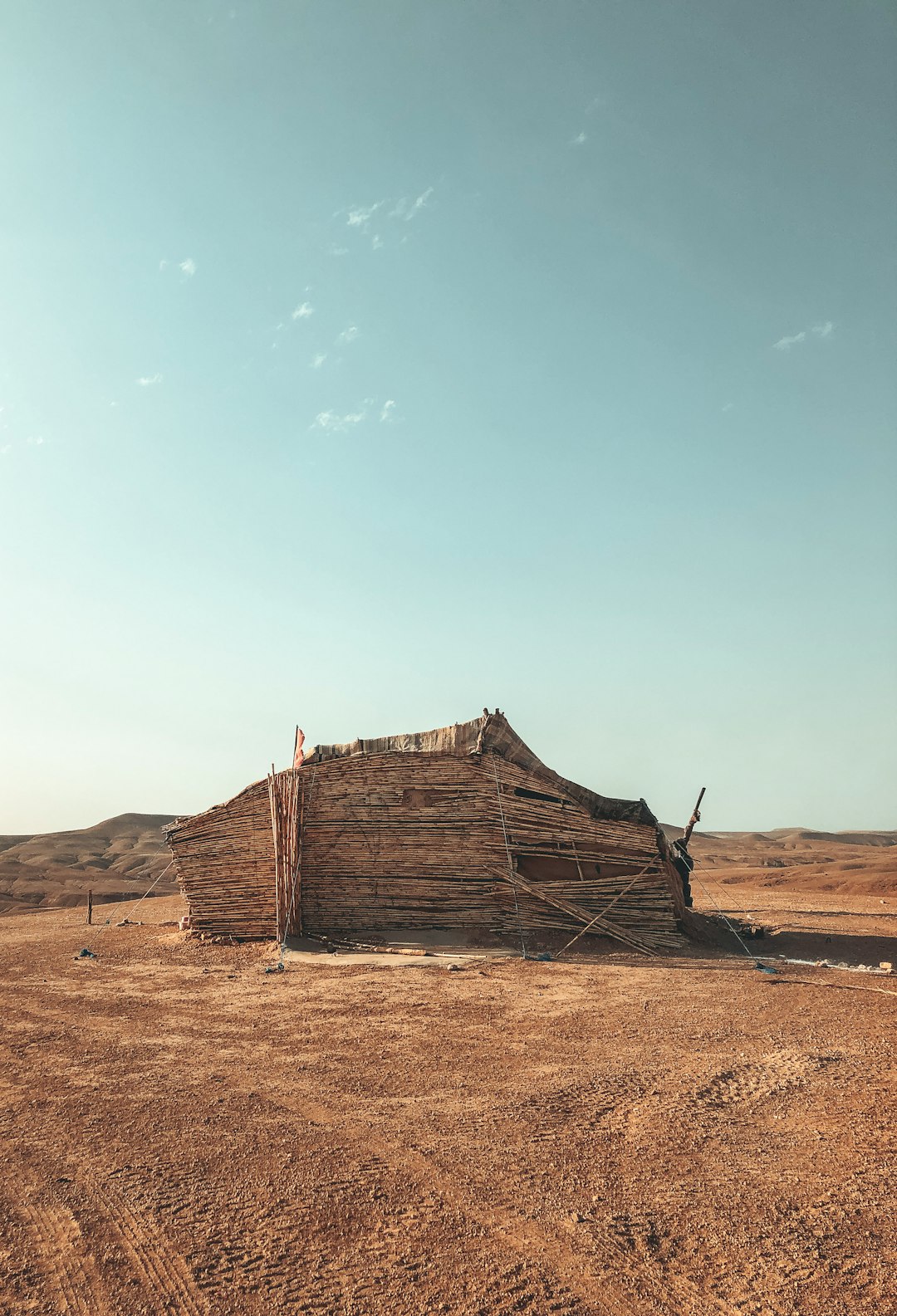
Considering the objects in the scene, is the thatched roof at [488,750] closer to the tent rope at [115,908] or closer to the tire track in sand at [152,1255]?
the tent rope at [115,908]

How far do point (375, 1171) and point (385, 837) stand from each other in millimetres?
9259

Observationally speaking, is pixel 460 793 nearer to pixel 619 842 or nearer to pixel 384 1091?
pixel 619 842

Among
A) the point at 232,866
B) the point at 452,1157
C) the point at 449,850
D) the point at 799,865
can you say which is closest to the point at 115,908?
the point at 232,866

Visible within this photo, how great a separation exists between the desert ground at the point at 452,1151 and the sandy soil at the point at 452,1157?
0.06 ft

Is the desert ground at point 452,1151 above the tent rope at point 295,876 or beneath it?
beneath

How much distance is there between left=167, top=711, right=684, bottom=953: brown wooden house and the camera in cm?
1328

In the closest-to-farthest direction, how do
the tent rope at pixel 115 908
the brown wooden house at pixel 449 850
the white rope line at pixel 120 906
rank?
the brown wooden house at pixel 449 850 → the tent rope at pixel 115 908 → the white rope line at pixel 120 906

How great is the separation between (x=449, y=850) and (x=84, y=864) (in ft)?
113

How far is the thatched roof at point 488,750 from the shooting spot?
13.4m

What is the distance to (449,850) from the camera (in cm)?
1336

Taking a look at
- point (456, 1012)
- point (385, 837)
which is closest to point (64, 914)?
point (385, 837)

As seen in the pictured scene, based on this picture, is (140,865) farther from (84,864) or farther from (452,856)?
(452,856)

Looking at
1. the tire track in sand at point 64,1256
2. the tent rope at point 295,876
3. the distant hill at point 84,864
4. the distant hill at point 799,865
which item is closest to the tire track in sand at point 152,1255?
the tire track in sand at point 64,1256

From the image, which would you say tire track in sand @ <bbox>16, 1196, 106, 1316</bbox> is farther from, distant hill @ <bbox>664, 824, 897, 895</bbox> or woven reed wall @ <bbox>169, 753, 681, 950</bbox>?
distant hill @ <bbox>664, 824, 897, 895</bbox>
